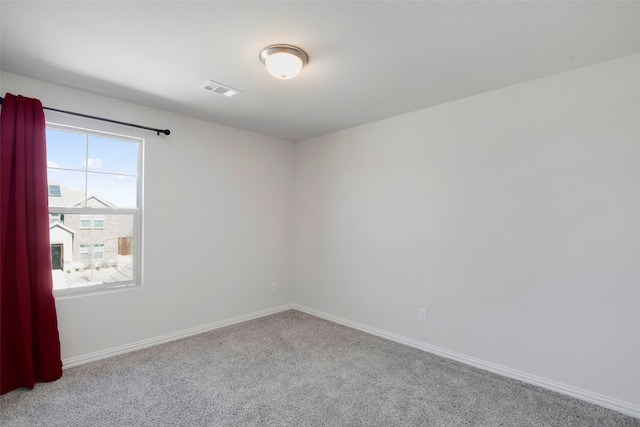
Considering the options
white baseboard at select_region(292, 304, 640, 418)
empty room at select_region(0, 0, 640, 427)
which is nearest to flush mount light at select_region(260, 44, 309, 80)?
empty room at select_region(0, 0, 640, 427)

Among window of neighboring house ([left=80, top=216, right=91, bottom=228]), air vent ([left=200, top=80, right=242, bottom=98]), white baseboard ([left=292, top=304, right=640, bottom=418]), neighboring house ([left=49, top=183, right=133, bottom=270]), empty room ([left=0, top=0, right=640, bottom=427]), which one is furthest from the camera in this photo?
window of neighboring house ([left=80, top=216, right=91, bottom=228])

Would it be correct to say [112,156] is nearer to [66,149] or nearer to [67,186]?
[66,149]

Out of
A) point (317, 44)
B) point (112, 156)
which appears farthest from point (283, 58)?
point (112, 156)

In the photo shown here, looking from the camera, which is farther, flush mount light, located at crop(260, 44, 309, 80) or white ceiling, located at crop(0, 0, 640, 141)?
flush mount light, located at crop(260, 44, 309, 80)

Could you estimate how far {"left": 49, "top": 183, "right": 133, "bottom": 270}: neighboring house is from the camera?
2.64m

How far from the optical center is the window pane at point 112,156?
2.83 metres

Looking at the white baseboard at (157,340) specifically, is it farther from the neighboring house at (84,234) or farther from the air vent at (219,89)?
the air vent at (219,89)

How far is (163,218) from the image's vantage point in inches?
126

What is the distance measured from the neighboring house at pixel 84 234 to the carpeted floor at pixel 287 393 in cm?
91

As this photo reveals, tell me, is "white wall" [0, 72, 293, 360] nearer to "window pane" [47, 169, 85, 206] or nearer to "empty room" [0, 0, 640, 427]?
"empty room" [0, 0, 640, 427]

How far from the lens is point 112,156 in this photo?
116 inches

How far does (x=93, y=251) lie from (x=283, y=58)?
2.43m

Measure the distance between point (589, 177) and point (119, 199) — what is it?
392 cm

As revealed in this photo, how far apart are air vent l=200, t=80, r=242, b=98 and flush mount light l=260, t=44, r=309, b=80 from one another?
635 millimetres
